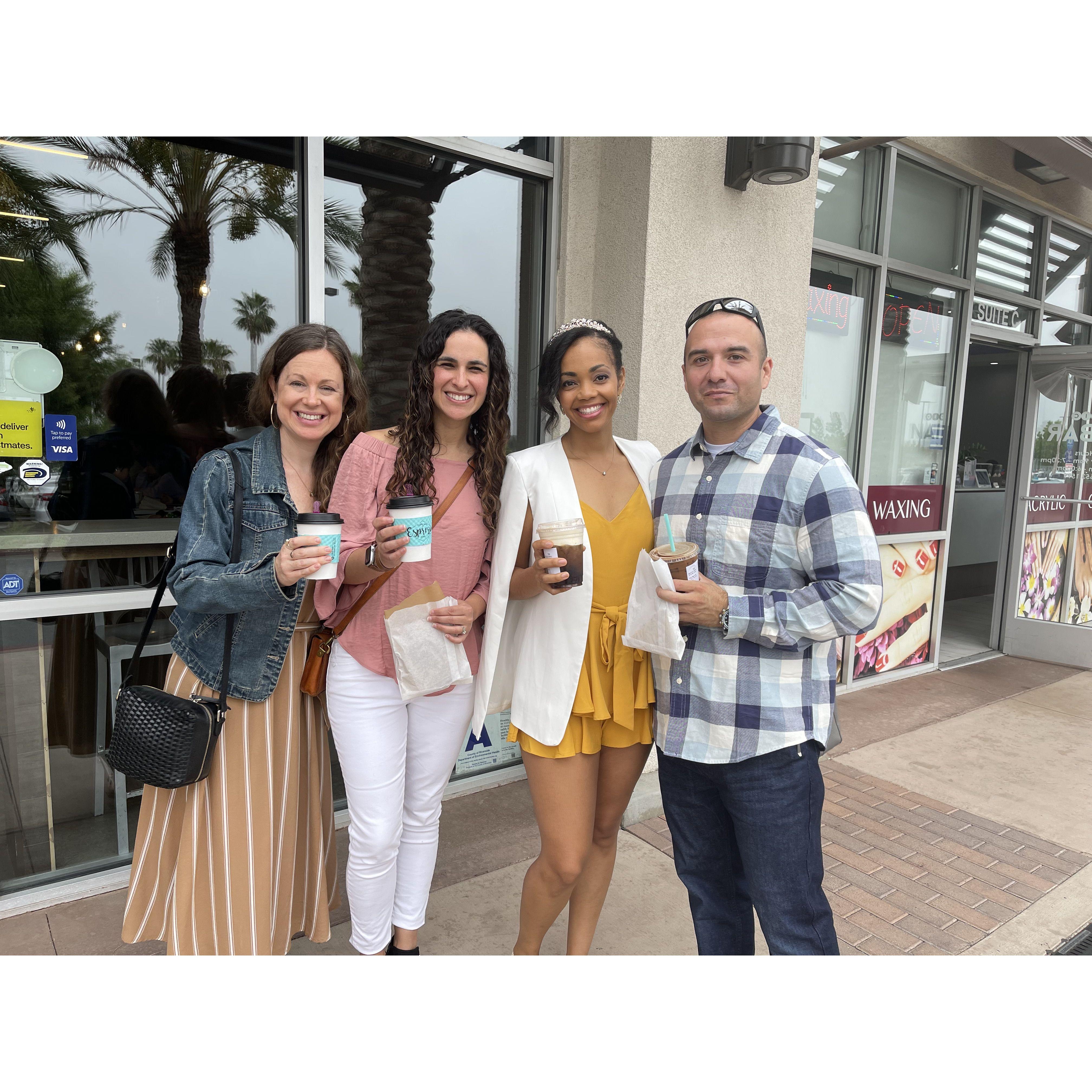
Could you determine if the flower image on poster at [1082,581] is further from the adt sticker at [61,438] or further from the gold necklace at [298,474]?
the adt sticker at [61,438]

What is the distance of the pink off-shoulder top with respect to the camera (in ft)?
6.82

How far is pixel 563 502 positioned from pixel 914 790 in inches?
120

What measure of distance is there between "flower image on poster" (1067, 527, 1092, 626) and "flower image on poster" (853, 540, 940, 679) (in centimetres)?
215

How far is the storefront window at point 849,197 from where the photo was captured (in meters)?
4.98

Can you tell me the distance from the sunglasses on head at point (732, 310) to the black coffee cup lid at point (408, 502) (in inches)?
30.4

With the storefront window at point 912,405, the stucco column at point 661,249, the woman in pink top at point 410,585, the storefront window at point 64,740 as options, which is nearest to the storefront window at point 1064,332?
the storefront window at point 912,405

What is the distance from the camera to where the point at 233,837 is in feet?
6.88

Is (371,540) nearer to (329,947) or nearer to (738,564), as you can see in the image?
(738,564)

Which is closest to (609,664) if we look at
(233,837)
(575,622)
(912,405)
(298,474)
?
(575,622)

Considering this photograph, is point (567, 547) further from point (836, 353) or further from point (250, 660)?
point (836, 353)

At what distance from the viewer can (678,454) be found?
199 centimetres

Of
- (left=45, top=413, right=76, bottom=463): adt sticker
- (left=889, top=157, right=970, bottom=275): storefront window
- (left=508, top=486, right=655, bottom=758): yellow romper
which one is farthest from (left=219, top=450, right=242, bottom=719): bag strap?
(left=889, top=157, right=970, bottom=275): storefront window

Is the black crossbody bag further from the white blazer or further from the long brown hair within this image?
the white blazer

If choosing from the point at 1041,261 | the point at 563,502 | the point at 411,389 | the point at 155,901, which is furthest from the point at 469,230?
the point at 1041,261
